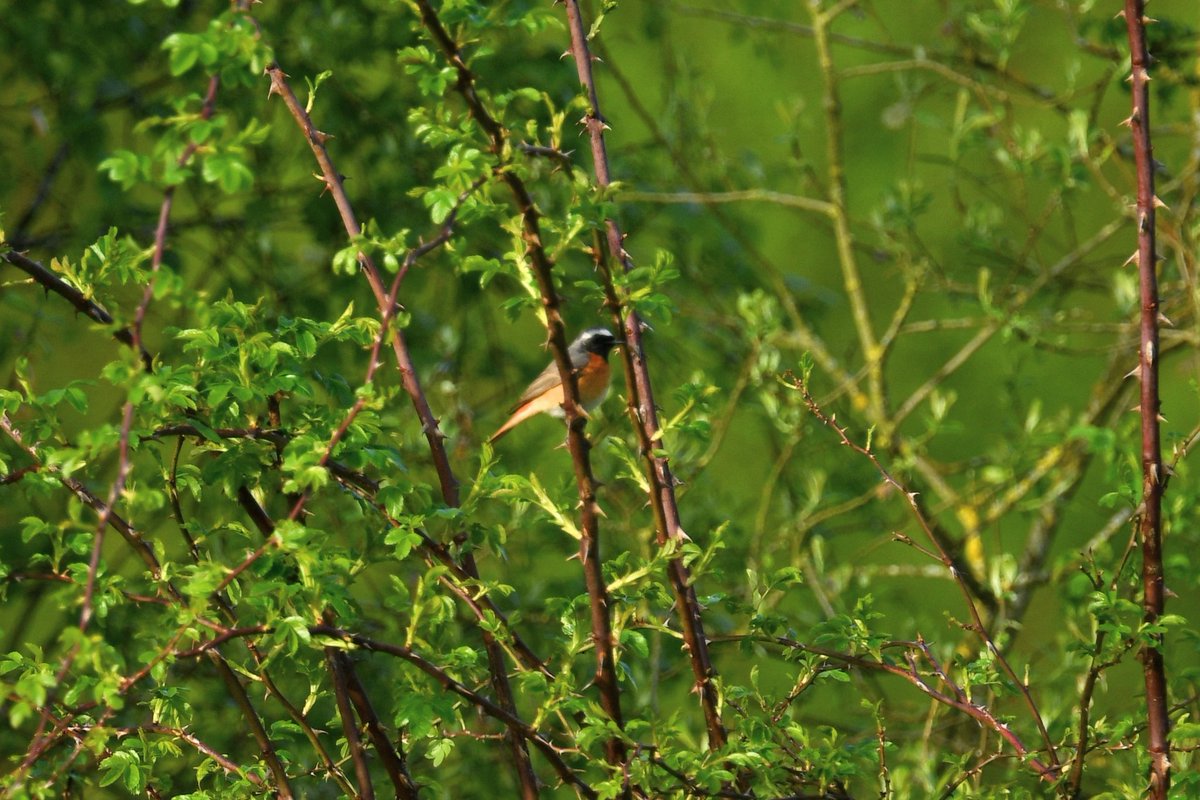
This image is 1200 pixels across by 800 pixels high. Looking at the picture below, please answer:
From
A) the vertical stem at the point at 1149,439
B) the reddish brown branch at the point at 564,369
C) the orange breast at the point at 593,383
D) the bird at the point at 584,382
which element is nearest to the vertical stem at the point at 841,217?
the bird at the point at 584,382

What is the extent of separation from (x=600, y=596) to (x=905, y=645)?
0.48 metres

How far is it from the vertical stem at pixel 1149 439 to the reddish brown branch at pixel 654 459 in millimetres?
544

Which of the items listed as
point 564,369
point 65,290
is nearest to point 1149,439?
point 564,369

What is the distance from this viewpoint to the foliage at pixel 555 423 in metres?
1.57

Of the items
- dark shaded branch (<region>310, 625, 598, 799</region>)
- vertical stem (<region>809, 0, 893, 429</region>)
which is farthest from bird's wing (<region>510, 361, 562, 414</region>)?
dark shaded branch (<region>310, 625, 598, 799</region>)

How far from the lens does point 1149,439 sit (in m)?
1.88

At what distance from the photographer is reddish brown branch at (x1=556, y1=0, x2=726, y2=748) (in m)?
1.67

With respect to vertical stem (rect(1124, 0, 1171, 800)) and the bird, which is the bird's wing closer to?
the bird

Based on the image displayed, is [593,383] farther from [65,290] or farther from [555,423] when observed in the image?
[65,290]

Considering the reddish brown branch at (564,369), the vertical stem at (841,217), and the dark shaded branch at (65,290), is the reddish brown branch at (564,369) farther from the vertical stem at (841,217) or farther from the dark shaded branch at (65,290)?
the vertical stem at (841,217)

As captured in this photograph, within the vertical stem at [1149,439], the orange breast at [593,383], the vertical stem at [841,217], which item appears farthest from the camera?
the orange breast at [593,383]

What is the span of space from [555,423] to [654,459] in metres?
4.92

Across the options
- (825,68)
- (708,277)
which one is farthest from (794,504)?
(825,68)

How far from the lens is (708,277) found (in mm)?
5211
